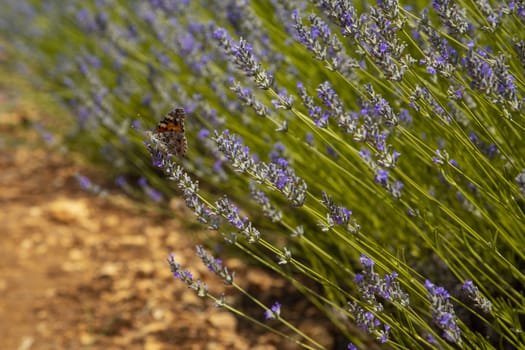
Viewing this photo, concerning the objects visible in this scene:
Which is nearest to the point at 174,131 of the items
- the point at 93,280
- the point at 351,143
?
the point at 351,143

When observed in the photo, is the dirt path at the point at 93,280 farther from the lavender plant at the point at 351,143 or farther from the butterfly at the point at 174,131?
the butterfly at the point at 174,131

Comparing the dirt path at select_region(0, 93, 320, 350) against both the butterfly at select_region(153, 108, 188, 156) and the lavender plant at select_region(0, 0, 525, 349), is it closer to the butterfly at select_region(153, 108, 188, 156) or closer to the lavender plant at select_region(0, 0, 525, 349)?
the lavender plant at select_region(0, 0, 525, 349)

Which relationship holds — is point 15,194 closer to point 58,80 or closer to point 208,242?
point 58,80

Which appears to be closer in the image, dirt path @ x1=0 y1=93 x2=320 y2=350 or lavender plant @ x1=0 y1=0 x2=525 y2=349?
lavender plant @ x1=0 y1=0 x2=525 y2=349

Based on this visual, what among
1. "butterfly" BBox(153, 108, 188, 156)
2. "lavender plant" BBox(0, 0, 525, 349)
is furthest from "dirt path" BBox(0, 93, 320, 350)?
"butterfly" BBox(153, 108, 188, 156)

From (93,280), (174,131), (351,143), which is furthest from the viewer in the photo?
(93,280)

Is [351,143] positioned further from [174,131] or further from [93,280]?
[93,280]
